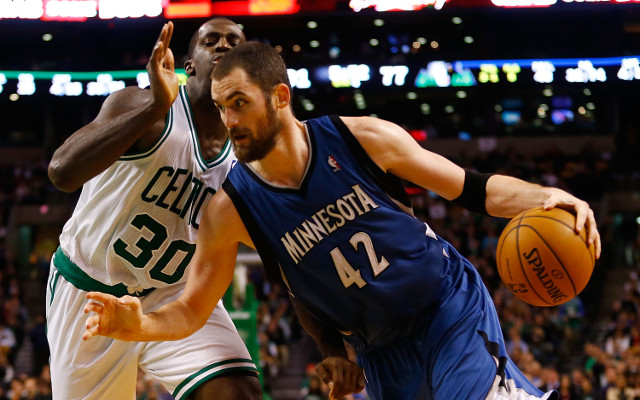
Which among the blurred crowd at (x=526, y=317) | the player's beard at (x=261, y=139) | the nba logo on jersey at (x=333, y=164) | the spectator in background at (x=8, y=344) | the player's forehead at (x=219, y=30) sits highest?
the player's forehead at (x=219, y=30)

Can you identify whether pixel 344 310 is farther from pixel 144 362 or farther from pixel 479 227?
pixel 479 227

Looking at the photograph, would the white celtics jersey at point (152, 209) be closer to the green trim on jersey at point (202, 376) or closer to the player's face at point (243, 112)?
the green trim on jersey at point (202, 376)

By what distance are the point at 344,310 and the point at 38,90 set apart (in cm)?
1774

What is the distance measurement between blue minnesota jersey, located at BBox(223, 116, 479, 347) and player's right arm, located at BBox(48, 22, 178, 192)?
1.45 feet

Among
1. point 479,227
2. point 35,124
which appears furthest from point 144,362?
point 35,124

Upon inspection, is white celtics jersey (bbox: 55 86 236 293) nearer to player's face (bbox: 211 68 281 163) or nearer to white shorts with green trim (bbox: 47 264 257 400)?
white shorts with green trim (bbox: 47 264 257 400)

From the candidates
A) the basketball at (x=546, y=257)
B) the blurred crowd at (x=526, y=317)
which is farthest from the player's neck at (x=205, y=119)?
the blurred crowd at (x=526, y=317)

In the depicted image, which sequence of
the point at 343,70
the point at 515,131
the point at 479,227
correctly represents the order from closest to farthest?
1. the point at 479,227
2. the point at 343,70
3. the point at 515,131

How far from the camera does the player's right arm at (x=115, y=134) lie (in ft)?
10.3

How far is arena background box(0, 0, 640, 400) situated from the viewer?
1259cm

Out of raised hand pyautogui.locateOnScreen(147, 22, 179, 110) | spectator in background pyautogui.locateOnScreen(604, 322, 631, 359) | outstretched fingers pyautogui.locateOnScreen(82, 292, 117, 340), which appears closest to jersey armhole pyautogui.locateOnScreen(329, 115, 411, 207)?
raised hand pyautogui.locateOnScreen(147, 22, 179, 110)

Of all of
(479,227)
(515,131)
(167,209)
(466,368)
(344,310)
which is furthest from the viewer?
(515,131)

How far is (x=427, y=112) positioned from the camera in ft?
78.0

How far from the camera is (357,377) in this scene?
128 inches
